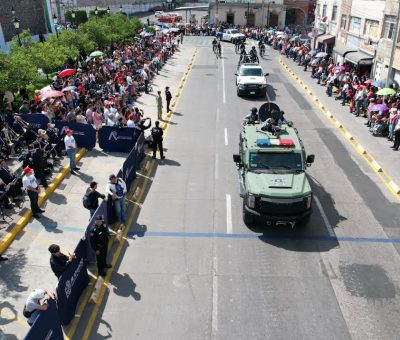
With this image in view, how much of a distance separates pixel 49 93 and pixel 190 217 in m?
9.72

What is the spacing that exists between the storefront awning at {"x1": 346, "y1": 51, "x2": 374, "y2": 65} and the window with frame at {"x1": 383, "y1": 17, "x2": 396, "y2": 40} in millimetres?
2049

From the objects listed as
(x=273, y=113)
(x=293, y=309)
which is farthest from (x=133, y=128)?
(x=293, y=309)

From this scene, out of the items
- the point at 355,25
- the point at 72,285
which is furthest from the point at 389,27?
the point at 72,285

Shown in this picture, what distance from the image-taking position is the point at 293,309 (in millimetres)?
9062

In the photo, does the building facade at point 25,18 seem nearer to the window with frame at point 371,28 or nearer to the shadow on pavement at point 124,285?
the window with frame at point 371,28

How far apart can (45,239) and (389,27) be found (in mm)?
25791

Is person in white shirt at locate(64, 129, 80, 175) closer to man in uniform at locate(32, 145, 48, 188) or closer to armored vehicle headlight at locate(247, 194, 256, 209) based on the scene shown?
man in uniform at locate(32, 145, 48, 188)

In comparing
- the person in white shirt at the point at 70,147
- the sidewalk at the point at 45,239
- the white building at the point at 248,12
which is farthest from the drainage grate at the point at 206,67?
the white building at the point at 248,12

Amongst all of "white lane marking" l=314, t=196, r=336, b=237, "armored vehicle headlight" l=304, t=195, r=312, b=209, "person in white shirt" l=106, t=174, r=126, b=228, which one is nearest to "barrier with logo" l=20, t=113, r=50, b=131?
"person in white shirt" l=106, t=174, r=126, b=228

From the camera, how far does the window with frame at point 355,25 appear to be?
1341 inches

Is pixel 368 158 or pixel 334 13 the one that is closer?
pixel 368 158

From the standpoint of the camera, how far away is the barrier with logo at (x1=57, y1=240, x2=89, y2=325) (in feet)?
27.4

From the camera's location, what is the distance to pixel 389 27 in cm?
2764

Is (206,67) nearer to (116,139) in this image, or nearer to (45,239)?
(116,139)
